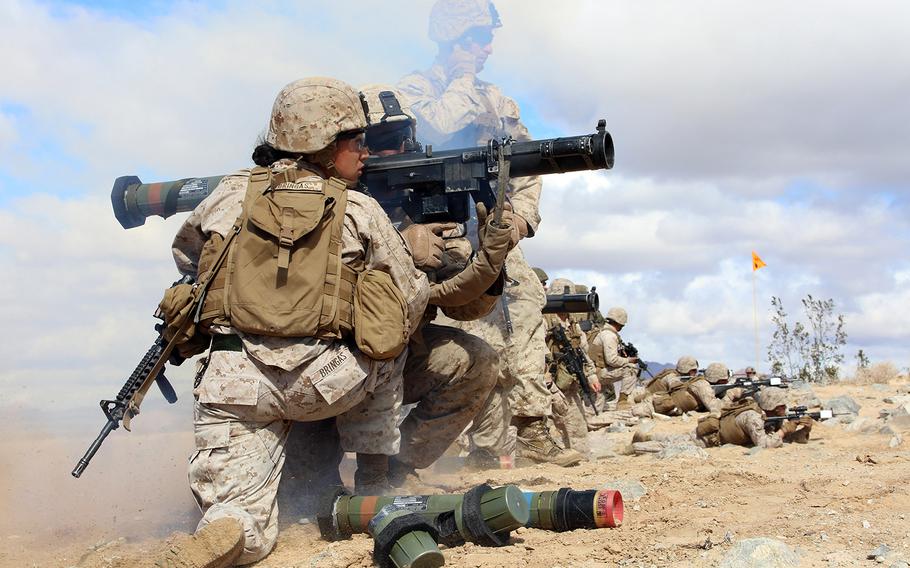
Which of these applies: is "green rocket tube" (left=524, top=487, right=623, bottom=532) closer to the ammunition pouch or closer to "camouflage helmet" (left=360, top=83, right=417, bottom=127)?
the ammunition pouch

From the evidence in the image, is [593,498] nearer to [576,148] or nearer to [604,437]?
[576,148]

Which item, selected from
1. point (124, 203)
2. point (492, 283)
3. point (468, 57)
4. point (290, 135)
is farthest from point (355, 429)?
point (468, 57)

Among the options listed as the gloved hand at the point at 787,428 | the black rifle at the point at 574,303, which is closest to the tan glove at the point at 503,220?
the black rifle at the point at 574,303

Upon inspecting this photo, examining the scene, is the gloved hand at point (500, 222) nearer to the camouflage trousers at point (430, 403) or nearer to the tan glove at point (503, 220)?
the tan glove at point (503, 220)

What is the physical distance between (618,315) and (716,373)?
1.78m

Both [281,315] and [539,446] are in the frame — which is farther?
[539,446]

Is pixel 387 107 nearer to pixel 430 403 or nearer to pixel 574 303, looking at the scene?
pixel 430 403

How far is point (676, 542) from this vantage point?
3.22 meters

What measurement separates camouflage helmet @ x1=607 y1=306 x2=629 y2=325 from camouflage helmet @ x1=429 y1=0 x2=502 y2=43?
15.4 ft

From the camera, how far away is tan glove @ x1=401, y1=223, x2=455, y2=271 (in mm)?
4438

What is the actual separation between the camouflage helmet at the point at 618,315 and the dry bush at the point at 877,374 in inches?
171

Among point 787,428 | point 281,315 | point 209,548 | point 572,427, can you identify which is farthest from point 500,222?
point 787,428

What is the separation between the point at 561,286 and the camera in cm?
1253

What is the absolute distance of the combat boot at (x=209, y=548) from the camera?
10.0ft
